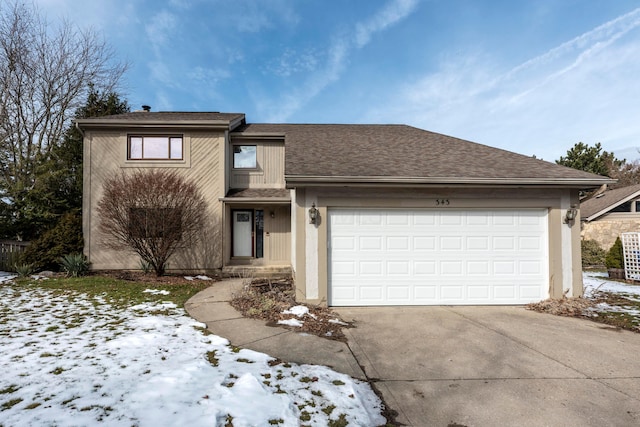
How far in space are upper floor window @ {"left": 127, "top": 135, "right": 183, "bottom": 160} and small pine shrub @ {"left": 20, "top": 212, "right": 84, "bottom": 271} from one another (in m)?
3.42

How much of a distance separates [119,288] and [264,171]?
6315 millimetres

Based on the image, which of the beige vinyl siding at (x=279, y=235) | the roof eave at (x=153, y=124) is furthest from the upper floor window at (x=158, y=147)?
the beige vinyl siding at (x=279, y=235)

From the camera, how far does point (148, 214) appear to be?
9406 millimetres

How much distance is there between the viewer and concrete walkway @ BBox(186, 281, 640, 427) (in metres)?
2.83

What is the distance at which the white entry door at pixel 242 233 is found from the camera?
12148mm

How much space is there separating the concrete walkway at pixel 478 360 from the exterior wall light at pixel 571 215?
2261mm

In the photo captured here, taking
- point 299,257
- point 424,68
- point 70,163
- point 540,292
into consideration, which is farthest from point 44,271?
point 424,68

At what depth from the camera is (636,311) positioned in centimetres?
627

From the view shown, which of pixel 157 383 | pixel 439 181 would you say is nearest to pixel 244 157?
pixel 439 181

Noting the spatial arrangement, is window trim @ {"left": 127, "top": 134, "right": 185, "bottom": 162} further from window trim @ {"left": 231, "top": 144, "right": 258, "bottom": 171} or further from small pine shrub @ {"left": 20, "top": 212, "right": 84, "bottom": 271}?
small pine shrub @ {"left": 20, "top": 212, "right": 84, "bottom": 271}

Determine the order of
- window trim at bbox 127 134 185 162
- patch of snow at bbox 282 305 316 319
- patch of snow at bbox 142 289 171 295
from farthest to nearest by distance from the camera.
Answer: window trim at bbox 127 134 185 162 < patch of snow at bbox 142 289 171 295 < patch of snow at bbox 282 305 316 319

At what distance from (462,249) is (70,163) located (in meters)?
16.7

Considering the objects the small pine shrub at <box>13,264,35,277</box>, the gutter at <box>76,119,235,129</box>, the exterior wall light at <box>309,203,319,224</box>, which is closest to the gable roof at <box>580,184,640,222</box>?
the exterior wall light at <box>309,203,319,224</box>

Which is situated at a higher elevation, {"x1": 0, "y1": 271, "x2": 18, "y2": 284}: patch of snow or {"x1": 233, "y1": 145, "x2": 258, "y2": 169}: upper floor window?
{"x1": 233, "y1": 145, "x2": 258, "y2": 169}: upper floor window
